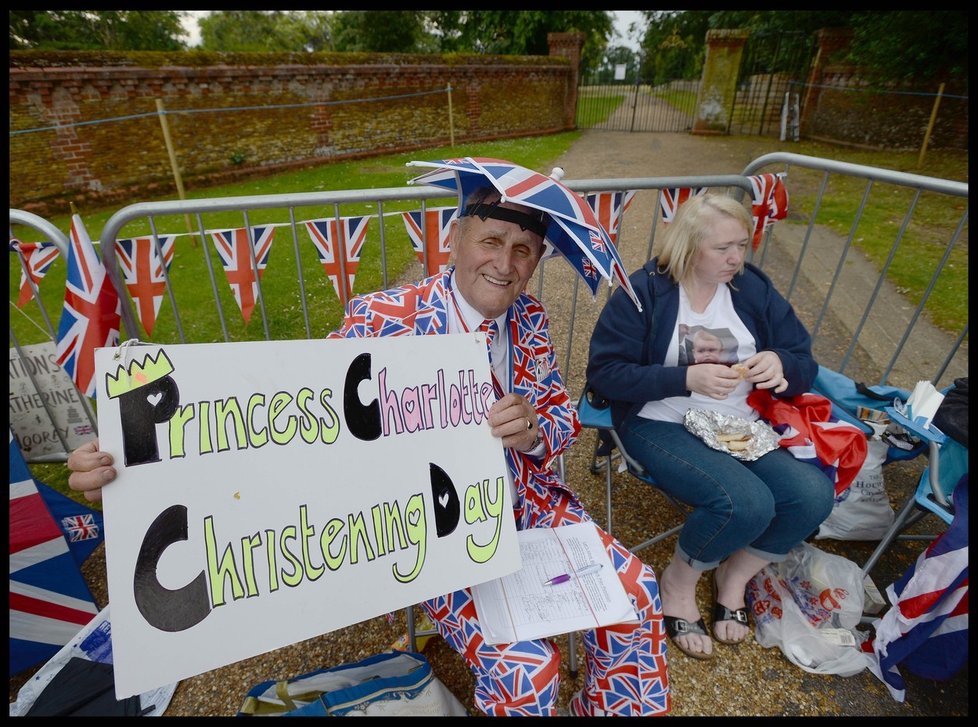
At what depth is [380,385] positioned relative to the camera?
126cm

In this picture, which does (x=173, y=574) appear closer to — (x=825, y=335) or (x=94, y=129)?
(x=825, y=335)

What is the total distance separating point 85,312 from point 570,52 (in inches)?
753

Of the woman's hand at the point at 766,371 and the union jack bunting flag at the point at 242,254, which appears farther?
the union jack bunting flag at the point at 242,254

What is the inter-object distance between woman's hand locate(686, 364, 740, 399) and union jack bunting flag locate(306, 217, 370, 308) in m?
1.61

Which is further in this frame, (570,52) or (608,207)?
(570,52)

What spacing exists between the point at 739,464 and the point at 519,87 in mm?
16390

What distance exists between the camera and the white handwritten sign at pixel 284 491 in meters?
1.02

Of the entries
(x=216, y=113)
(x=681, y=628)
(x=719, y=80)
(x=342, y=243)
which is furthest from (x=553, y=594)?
(x=719, y=80)

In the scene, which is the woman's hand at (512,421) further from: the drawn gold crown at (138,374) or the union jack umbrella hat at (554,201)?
the drawn gold crown at (138,374)

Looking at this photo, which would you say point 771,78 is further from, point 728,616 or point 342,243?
point 728,616

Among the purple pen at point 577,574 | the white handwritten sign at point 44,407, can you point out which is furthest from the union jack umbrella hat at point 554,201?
the white handwritten sign at point 44,407

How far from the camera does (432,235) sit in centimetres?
254

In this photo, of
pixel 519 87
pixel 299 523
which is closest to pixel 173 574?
pixel 299 523

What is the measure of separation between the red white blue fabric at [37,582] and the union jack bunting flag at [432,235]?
1.79 m
